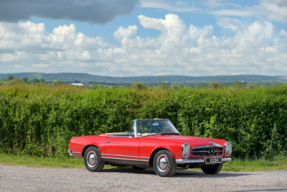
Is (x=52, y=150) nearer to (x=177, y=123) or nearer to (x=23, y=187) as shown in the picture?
(x=177, y=123)

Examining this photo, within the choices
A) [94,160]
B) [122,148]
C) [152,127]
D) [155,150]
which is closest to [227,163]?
[152,127]

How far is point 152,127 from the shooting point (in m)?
10.6

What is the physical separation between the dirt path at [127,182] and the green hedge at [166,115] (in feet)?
9.94

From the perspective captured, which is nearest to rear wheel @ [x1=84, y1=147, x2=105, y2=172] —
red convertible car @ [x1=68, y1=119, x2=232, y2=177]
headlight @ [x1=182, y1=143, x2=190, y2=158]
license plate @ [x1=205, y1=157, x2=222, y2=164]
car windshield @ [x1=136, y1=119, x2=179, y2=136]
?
red convertible car @ [x1=68, y1=119, x2=232, y2=177]

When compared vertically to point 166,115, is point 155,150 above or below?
below

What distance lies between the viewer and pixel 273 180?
915cm

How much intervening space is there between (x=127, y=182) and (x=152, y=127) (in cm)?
225

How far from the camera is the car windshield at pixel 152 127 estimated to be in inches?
410

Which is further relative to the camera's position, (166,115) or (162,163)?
(166,115)

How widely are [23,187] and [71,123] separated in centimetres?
609

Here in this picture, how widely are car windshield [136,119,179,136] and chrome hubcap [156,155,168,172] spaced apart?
1036 millimetres

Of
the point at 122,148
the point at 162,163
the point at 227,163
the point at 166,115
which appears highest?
the point at 166,115

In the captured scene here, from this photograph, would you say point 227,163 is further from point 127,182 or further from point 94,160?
point 127,182

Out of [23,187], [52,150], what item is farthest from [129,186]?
[52,150]
